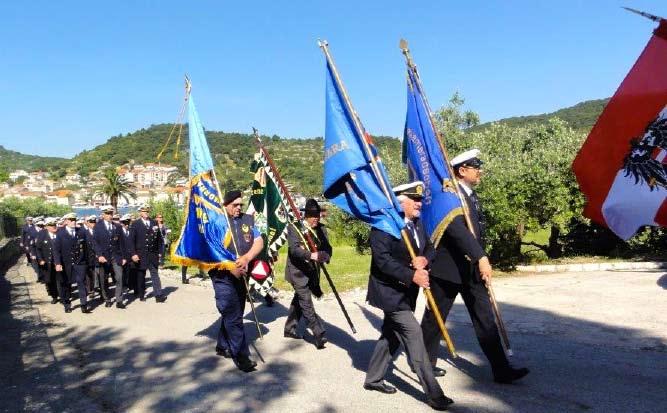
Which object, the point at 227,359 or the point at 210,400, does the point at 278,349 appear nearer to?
the point at 227,359

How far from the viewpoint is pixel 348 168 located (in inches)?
208

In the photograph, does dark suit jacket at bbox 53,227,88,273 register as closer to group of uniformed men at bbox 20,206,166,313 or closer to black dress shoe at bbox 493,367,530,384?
group of uniformed men at bbox 20,206,166,313

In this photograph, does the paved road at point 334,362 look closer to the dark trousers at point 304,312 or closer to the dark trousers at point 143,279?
the dark trousers at point 304,312

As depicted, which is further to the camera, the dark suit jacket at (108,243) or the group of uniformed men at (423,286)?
the dark suit jacket at (108,243)

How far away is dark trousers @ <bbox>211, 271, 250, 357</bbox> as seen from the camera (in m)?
5.96

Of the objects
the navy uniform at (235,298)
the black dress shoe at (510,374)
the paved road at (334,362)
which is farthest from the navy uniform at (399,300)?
the navy uniform at (235,298)

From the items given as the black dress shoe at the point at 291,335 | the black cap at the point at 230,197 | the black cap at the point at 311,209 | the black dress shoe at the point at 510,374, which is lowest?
the black dress shoe at the point at 291,335

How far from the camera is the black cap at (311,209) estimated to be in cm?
731

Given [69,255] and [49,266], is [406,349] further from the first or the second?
[49,266]

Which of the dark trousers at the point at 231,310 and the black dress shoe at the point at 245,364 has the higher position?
the dark trousers at the point at 231,310

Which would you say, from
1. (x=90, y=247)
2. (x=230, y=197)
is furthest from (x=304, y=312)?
(x=90, y=247)

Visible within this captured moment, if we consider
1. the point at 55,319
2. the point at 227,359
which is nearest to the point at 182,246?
the point at 227,359

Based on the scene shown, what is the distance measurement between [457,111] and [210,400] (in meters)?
26.2

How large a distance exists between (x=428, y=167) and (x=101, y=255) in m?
8.20
